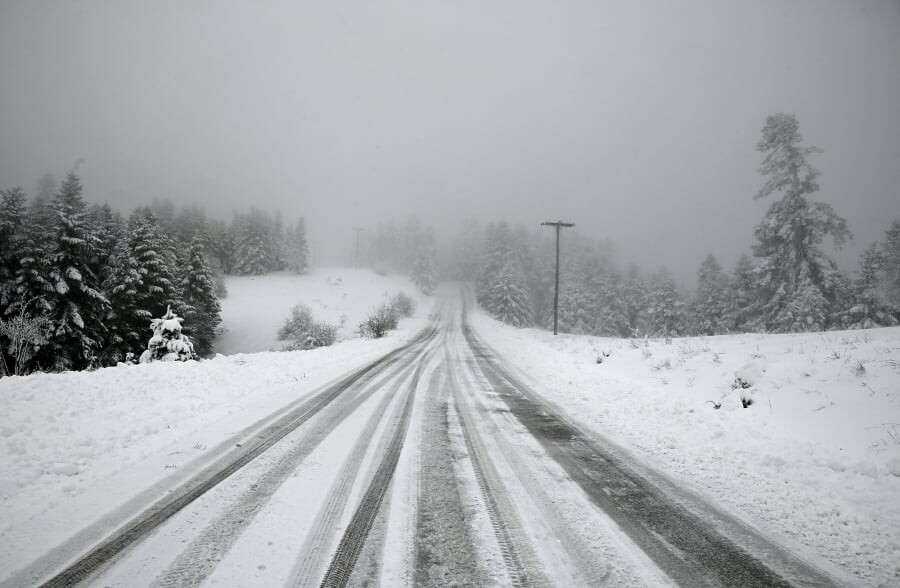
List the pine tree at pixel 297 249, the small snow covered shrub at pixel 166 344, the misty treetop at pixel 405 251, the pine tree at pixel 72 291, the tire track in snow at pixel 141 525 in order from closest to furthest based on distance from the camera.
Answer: the tire track in snow at pixel 141 525 < the small snow covered shrub at pixel 166 344 < the pine tree at pixel 72 291 < the misty treetop at pixel 405 251 < the pine tree at pixel 297 249

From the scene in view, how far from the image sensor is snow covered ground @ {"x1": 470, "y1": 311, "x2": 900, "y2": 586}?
3.43 meters

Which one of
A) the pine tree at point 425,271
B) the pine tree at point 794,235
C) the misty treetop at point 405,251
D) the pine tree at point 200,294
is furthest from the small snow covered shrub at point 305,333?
the misty treetop at point 405,251

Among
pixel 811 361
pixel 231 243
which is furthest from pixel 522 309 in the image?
pixel 231 243

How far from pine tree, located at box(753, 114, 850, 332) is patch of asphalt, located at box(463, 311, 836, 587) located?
22116 mm

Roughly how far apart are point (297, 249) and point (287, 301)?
2745cm

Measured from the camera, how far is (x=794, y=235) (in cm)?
2081

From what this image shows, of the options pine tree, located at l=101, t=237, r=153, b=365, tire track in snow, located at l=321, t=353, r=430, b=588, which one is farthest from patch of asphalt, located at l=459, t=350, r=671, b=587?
pine tree, located at l=101, t=237, r=153, b=365

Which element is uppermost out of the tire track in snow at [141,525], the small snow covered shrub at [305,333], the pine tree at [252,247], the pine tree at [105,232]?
the pine tree at [252,247]

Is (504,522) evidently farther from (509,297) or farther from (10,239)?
(509,297)

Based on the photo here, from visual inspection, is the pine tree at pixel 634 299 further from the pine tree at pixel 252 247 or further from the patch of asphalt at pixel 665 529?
the pine tree at pixel 252 247

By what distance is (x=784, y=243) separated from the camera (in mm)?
21672

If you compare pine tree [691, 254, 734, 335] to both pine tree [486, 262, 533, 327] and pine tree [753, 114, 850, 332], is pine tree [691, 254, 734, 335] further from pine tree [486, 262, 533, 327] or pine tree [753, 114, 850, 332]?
pine tree [486, 262, 533, 327]

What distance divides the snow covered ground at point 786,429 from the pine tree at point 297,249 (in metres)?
70.9

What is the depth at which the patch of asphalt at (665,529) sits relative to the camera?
270 centimetres
